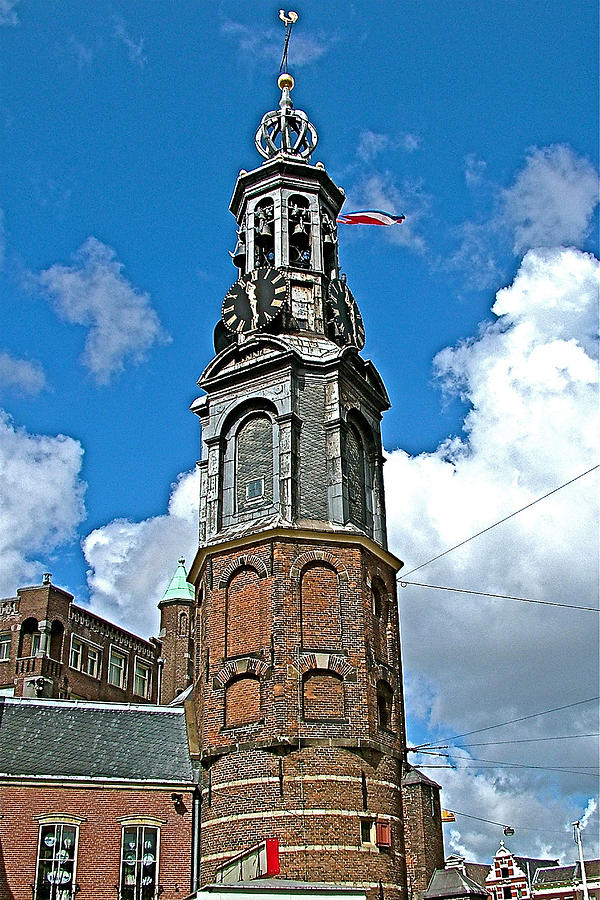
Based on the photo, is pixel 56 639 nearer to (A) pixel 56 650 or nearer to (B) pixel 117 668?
(A) pixel 56 650

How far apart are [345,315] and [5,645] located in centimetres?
2828

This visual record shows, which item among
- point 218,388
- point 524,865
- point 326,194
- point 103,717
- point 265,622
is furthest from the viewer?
point 524,865

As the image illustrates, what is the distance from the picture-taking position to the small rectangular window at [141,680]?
211 feet

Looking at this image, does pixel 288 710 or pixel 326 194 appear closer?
pixel 288 710

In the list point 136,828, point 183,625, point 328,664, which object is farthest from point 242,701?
point 183,625

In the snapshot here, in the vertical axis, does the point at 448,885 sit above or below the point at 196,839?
below

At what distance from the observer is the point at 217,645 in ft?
113

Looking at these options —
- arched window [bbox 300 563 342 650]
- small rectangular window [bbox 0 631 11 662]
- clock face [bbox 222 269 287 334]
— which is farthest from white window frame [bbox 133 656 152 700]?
arched window [bbox 300 563 342 650]

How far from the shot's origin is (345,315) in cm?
4138

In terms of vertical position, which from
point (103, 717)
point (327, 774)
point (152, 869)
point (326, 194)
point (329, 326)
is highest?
point (326, 194)

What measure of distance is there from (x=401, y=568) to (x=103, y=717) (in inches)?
454

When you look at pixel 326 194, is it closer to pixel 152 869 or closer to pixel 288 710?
pixel 288 710

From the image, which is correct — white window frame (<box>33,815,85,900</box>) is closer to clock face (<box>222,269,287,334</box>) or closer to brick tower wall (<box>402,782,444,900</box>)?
brick tower wall (<box>402,782,444,900</box>)

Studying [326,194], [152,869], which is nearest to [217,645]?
[152,869]
